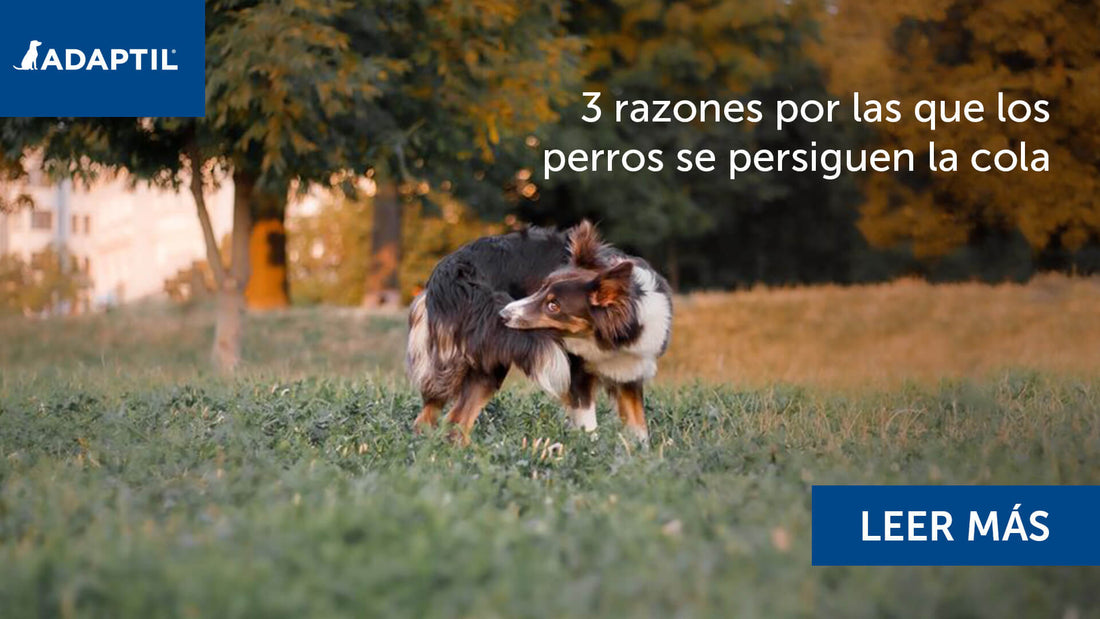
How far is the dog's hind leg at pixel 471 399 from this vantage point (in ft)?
30.4

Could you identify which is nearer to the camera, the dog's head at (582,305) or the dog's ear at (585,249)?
the dog's head at (582,305)

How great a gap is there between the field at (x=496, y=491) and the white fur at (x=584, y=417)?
0.14m

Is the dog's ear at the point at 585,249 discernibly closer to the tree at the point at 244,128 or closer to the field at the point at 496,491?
the field at the point at 496,491

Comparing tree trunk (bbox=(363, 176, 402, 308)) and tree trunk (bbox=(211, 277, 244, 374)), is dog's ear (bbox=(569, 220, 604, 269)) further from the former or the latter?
tree trunk (bbox=(363, 176, 402, 308))

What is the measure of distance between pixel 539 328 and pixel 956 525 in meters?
3.80

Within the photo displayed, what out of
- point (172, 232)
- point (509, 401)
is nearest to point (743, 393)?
point (509, 401)

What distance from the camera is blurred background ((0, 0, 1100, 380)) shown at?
16453 millimetres

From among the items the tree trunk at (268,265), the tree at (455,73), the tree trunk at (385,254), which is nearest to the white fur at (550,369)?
the tree at (455,73)

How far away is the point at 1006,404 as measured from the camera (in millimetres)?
10312

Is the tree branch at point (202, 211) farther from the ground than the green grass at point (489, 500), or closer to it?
farther from the ground

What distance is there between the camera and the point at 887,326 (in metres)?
24.4

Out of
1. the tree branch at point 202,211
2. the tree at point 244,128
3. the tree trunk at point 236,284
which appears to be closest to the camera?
the tree at point 244,128

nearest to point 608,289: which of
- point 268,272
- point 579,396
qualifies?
point 579,396

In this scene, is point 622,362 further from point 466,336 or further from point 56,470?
point 56,470
